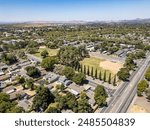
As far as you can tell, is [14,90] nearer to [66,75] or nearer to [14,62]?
[66,75]

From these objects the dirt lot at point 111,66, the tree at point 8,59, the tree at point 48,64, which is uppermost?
the tree at point 48,64

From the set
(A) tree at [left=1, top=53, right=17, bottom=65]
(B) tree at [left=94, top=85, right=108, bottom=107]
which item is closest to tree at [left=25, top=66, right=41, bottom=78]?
(A) tree at [left=1, top=53, right=17, bottom=65]

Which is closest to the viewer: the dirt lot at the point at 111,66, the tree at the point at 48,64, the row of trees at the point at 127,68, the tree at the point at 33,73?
the row of trees at the point at 127,68

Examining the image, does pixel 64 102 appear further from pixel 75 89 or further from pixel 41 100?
pixel 75 89

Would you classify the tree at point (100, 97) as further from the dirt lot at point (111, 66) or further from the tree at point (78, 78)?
the dirt lot at point (111, 66)

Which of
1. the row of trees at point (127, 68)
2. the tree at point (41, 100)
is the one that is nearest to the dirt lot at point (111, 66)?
the row of trees at point (127, 68)
